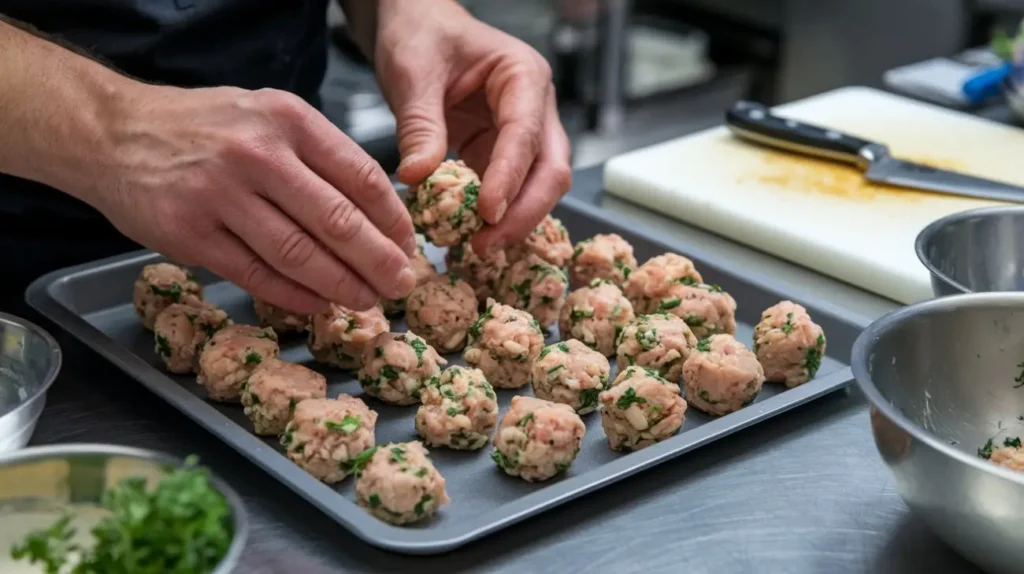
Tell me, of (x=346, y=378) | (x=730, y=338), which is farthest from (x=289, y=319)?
(x=730, y=338)

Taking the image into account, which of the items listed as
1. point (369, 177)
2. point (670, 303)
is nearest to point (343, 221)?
point (369, 177)

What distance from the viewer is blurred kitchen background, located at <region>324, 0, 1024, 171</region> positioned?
3920 millimetres

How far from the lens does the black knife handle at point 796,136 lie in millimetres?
2033

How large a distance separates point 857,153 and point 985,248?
46 centimetres

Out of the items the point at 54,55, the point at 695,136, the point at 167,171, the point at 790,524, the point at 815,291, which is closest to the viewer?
the point at 790,524

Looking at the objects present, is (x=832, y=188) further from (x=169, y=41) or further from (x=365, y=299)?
(x=169, y=41)

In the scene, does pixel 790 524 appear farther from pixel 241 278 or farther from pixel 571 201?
pixel 571 201

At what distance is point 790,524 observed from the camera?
1199 mm

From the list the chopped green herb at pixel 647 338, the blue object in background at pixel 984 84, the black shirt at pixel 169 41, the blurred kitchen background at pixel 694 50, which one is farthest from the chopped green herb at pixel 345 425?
the blurred kitchen background at pixel 694 50

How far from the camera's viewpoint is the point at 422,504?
1.17 meters

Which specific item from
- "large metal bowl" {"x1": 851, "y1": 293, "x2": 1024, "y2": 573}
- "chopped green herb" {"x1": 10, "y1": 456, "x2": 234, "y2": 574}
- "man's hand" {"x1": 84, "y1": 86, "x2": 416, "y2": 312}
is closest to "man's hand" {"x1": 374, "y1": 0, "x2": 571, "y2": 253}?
"man's hand" {"x1": 84, "y1": 86, "x2": 416, "y2": 312}

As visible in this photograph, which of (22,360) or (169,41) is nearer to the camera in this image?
(22,360)

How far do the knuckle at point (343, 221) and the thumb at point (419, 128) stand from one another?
23cm

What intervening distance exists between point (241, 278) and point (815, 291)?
32.3 inches
